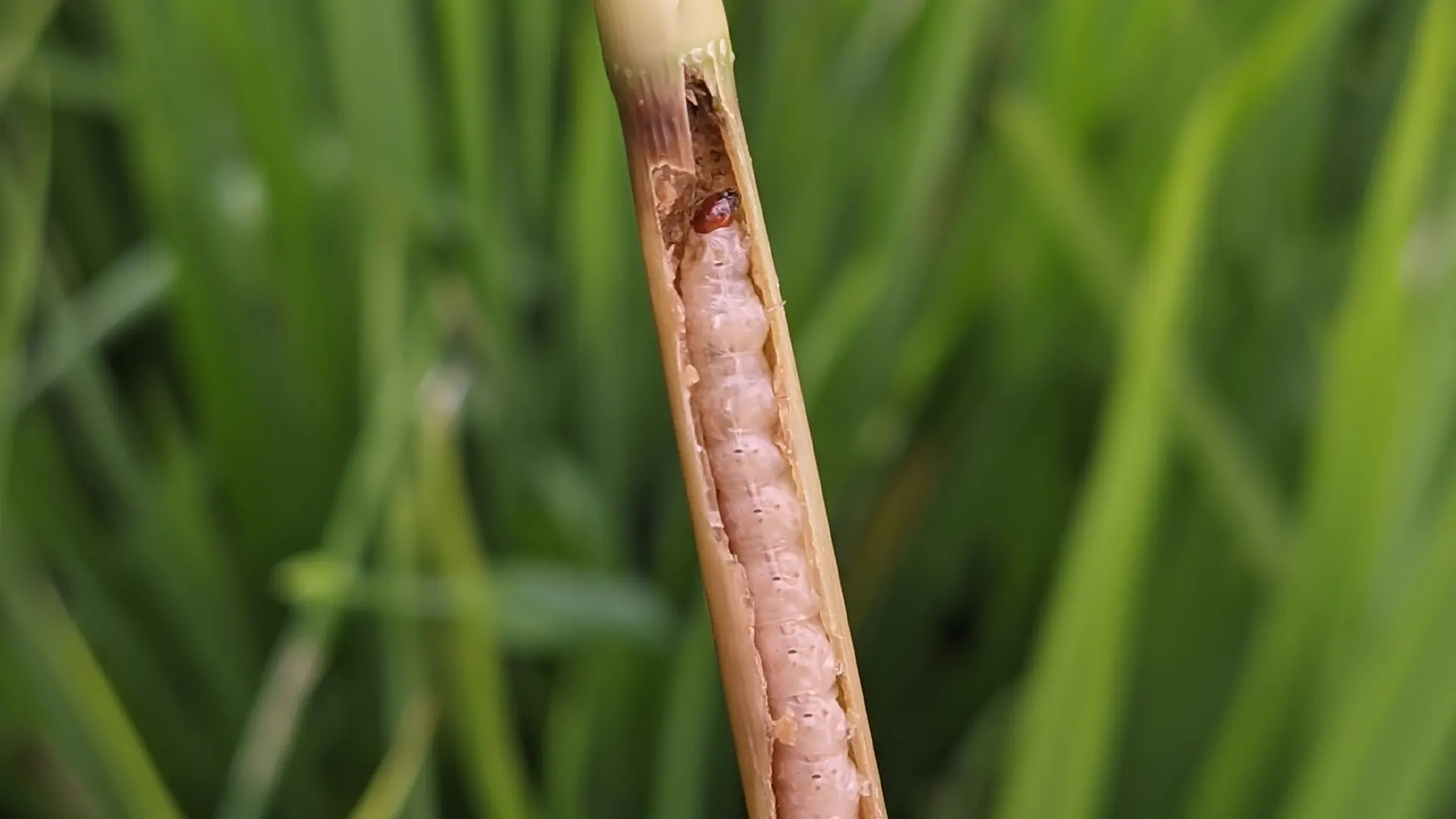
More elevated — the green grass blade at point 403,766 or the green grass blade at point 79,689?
the green grass blade at point 79,689

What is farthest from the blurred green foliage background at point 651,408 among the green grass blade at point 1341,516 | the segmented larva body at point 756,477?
the segmented larva body at point 756,477

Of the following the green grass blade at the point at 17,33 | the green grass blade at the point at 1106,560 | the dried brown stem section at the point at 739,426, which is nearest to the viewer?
the dried brown stem section at the point at 739,426

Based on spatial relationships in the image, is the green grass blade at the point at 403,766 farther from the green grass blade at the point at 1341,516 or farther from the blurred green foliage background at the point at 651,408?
the green grass blade at the point at 1341,516

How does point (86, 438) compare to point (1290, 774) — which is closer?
point (1290, 774)

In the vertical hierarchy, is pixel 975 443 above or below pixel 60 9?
below

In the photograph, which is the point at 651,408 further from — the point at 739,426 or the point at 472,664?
the point at 739,426

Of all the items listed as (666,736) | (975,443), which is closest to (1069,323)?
(975,443)

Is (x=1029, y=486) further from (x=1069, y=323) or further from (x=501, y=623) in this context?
(x=501, y=623)

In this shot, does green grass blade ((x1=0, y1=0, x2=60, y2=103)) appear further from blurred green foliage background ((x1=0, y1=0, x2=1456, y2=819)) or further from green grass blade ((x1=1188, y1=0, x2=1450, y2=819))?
green grass blade ((x1=1188, y1=0, x2=1450, y2=819))
